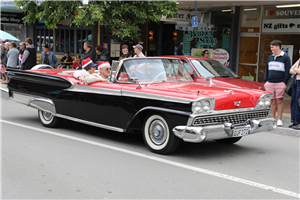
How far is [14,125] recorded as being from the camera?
318 inches

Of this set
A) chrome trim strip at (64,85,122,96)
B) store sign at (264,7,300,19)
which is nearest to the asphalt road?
chrome trim strip at (64,85,122,96)

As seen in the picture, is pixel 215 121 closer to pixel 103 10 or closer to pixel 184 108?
pixel 184 108

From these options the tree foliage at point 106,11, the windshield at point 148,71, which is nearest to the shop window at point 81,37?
the tree foliage at point 106,11

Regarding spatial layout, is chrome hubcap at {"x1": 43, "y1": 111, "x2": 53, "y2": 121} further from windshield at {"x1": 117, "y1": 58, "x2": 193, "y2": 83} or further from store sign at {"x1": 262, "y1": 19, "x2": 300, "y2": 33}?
store sign at {"x1": 262, "y1": 19, "x2": 300, "y2": 33}

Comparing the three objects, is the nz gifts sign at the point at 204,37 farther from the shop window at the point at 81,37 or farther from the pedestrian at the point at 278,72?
the pedestrian at the point at 278,72

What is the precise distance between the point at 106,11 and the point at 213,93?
790 cm

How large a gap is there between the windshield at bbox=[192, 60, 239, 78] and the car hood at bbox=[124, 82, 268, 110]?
3.68 metres

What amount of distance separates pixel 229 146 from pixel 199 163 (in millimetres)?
1270

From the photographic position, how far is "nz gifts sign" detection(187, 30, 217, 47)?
673 inches

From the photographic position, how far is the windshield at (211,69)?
9875mm

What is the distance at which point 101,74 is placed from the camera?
745cm

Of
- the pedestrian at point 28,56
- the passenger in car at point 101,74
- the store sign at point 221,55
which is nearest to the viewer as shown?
the passenger in car at point 101,74

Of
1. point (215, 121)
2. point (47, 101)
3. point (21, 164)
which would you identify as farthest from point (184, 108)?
point (47, 101)

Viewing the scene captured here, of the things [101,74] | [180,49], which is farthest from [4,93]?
[180,49]
